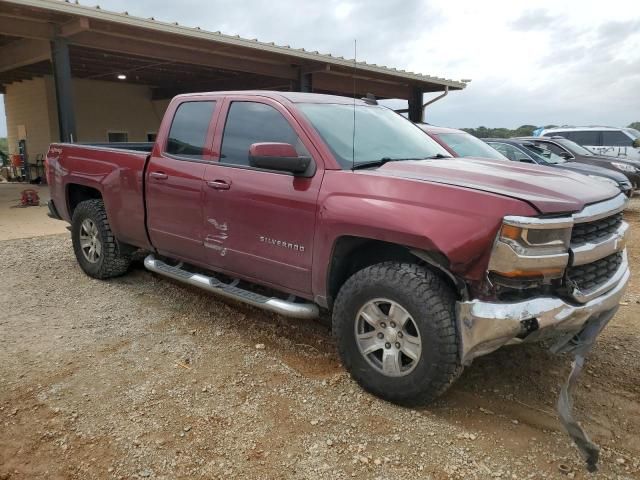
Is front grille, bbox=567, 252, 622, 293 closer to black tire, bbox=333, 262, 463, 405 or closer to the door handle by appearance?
black tire, bbox=333, 262, 463, 405

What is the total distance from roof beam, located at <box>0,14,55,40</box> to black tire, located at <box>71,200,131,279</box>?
626 cm

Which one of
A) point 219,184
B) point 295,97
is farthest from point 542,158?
point 219,184

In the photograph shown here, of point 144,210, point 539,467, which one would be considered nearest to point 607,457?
point 539,467

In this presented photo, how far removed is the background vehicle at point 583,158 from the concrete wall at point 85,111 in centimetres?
1462

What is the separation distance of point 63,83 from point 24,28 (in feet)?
3.73

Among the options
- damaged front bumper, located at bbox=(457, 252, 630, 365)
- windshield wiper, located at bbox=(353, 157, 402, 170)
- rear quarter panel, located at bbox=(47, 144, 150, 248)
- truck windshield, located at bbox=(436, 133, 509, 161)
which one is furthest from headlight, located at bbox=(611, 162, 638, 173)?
rear quarter panel, located at bbox=(47, 144, 150, 248)

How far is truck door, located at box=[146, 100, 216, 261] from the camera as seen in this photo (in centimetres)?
402

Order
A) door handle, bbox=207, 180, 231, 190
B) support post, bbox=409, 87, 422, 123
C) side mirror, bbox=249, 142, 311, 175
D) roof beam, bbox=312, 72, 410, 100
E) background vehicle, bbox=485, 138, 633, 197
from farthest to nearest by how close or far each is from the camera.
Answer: support post, bbox=409, 87, 422, 123
roof beam, bbox=312, 72, 410, 100
background vehicle, bbox=485, 138, 633, 197
door handle, bbox=207, 180, 231, 190
side mirror, bbox=249, 142, 311, 175

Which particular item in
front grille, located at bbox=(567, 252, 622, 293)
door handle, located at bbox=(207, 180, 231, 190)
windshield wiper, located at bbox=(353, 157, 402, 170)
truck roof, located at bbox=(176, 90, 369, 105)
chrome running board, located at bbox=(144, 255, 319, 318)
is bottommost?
chrome running board, located at bbox=(144, 255, 319, 318)

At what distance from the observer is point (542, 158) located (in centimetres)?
999

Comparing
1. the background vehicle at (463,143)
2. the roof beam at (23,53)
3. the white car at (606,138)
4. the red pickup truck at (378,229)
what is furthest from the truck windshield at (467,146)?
the white car at (606,138)

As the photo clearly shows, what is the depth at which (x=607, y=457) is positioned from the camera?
2527 millimetres

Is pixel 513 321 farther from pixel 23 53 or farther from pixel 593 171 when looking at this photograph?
pixel 23 53

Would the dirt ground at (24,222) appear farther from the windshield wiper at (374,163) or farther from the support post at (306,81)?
the support post at (306,81)
